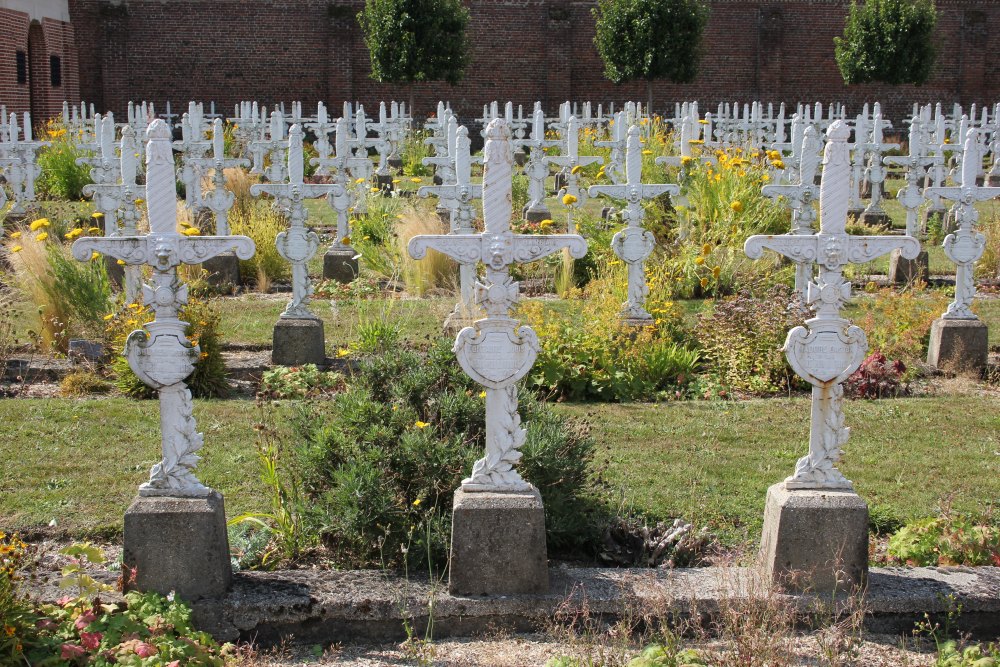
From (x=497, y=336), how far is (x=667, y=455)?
243 centimetres

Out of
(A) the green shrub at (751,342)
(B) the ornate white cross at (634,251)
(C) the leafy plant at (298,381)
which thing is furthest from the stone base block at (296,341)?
(A) the green shrub at (751,342)

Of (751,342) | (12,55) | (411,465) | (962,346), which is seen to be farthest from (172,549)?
(12,55)

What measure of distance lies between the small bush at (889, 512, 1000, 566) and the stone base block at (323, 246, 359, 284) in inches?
309

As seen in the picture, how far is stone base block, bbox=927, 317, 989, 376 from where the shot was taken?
335 inches

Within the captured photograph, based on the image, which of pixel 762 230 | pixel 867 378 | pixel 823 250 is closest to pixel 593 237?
pixel 762 230

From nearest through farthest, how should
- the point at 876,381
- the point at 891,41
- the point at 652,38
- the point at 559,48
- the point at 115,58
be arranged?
the point at 876,381 < the point at 652,38 < the point at 891,41 < the point at 115,58 < the point at 559,48

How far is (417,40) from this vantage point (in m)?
26.9

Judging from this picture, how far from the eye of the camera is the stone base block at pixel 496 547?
4289mm

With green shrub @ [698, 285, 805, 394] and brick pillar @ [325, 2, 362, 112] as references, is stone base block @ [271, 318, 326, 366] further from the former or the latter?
brick pillar @ [325, 2, 362, 112]

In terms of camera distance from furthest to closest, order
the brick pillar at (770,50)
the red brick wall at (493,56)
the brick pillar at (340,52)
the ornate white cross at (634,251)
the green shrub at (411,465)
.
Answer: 1. the brick pillar at (770,50)
2. the brick pillar at (340,52)
3. the red brick wall at (493,56)
4. the ornate white cross at (634,251)
5. the green shrub at (411,465)

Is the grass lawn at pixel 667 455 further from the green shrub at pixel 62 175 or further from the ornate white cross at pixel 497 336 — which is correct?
the green shrub at pixel 62 175

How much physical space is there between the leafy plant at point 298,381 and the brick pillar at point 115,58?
23.9m

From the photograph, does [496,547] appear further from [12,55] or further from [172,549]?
[12,55]

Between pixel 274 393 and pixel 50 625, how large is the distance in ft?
13.1
